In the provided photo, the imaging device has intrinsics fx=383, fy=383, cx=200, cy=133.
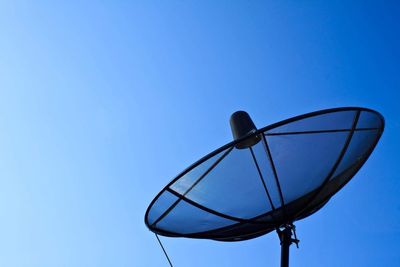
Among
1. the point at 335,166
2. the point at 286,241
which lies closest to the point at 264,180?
the point at 335,166

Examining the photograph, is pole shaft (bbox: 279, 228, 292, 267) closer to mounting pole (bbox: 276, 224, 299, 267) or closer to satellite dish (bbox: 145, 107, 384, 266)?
mounting pole (bbox: 276, 224, 299, 267)

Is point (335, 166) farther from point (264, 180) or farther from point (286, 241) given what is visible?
point (286, 241)

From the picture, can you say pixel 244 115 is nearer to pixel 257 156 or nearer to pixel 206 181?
pixel 257 156

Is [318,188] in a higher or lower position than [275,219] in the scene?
higher

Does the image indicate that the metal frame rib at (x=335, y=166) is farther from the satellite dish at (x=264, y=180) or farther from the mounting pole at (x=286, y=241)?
the mounting pole at (x=286, y=241)

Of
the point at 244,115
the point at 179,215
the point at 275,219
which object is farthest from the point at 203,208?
the point at 244,115

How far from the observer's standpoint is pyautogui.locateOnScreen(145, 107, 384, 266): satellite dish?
16.2ft

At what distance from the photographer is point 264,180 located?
18.0 ft

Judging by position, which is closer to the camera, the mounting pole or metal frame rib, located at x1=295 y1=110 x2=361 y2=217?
the mounting pole

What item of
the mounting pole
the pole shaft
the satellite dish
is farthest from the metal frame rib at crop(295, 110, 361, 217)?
the pole shaft

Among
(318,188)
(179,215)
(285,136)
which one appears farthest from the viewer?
(179,215)

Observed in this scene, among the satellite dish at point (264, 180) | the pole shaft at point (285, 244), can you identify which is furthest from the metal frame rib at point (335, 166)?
the pole shaft at point (285, 244)

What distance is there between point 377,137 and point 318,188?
102 cm

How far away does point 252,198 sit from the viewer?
5652 mm
